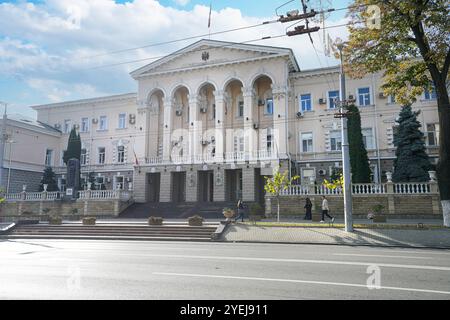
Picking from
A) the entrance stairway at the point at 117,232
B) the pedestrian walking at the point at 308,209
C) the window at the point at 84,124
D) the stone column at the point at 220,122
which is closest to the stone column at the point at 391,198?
the pedestrian walking at the point at 308,209

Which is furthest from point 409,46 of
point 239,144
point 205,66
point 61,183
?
point 61,183

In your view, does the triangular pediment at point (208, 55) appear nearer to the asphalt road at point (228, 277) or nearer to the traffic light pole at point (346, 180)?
the traffic light pole at point (346, 180)

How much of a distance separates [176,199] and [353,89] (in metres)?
20.8

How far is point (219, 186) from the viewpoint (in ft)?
105

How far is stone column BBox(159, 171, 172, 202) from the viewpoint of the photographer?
111ft

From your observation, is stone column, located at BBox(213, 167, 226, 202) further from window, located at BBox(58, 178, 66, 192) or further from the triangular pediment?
window, located at BBox(58, 178, 66, 192)

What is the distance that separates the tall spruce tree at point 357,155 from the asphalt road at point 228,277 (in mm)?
16716

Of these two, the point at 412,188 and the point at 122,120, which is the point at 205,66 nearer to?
the point at 122,120

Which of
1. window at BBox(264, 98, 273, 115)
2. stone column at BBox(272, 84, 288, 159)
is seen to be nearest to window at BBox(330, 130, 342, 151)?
stone column at BBox(272, 84, 288, 159)

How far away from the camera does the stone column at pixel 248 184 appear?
1204 inches

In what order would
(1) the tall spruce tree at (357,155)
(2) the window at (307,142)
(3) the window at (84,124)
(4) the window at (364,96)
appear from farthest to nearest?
(3) the window at (84,124)
(2) the window at (307,142)
(4) the window at (364,96)
(1) the tall spruce tree at (357,155)

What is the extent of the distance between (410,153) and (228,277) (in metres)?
23.4

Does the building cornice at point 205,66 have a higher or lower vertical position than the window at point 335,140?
higher

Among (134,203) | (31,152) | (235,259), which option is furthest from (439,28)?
(31,152)
